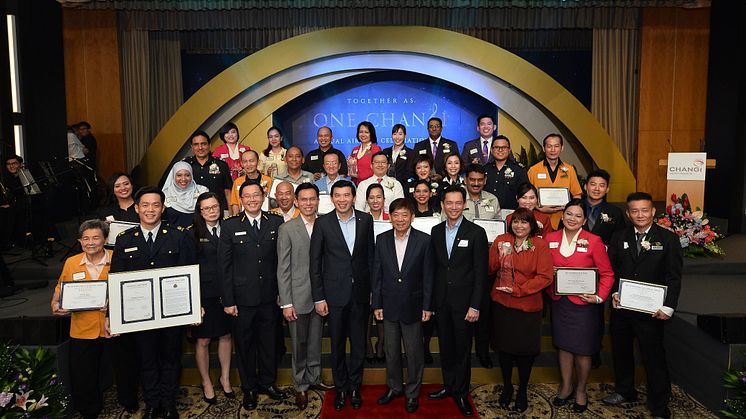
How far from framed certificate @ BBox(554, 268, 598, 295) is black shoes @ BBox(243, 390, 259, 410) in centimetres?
245

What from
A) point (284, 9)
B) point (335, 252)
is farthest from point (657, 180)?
point (335, 252)

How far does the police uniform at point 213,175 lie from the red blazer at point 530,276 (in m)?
3.26

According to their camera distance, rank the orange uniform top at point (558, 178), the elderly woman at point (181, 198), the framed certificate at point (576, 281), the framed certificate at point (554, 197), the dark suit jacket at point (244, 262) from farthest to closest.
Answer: the orange uniform top at point (558, 178) < the framed certificate at point (554, 197) < the elderly woman at point (181, 198) < the dark suit jacket at point (244, 262) < the framed certificate at point (576, 281)

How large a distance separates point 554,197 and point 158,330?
144 inches

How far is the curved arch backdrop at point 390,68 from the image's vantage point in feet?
29.9

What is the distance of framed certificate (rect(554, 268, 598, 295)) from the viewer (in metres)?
4.11

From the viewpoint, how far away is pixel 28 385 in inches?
136

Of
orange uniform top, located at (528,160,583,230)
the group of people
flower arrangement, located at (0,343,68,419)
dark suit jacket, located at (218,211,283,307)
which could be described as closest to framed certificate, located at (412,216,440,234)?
the group of people

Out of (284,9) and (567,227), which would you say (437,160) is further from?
(284,9)

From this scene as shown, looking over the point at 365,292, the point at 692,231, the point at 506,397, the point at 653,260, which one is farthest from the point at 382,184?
the point at 692,231

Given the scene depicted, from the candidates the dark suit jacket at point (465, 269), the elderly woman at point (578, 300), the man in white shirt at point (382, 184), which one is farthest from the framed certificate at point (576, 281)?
the man in white shirt at point (382, 184)

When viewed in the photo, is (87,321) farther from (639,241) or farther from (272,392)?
(639,241)

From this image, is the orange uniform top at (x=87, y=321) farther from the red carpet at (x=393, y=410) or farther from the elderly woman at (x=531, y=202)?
the elderly woman at (x=531, y=202)

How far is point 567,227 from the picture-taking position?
13.9ft
